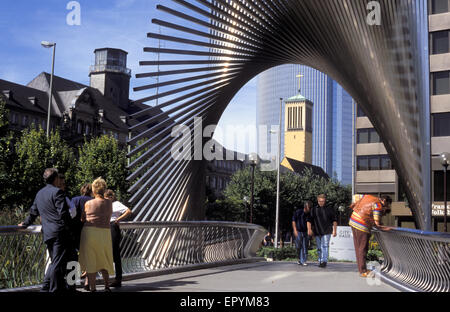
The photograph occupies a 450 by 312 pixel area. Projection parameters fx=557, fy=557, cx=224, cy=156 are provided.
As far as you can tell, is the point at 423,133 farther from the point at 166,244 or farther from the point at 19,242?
the point at 19,242

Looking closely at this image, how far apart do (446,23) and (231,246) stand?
29.1m

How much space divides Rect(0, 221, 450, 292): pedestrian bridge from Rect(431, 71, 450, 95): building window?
27.3 meters

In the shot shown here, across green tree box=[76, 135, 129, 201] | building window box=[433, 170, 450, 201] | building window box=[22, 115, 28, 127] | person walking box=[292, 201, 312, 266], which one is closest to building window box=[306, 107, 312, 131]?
building window box=[22, 115, 28, 127]

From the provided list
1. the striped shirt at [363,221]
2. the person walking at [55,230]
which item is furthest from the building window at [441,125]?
the person walking at [55,230]

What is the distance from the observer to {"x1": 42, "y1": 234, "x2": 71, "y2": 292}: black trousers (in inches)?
246

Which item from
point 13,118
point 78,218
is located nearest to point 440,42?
point 78,218

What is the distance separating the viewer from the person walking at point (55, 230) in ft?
20.6

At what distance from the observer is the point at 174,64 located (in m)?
11.2

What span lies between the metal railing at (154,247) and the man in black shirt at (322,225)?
1.73 m

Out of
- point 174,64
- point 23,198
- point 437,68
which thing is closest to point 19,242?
point 174,64

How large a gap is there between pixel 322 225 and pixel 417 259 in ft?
11.9

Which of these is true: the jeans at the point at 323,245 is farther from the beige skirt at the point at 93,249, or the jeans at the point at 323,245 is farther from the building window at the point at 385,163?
the building window at the point at 385,163

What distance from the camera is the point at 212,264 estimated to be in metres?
11.6

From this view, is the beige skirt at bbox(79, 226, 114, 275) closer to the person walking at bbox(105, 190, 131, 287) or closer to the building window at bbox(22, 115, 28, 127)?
the person walking at bbox(105, 190, 131, 287)
